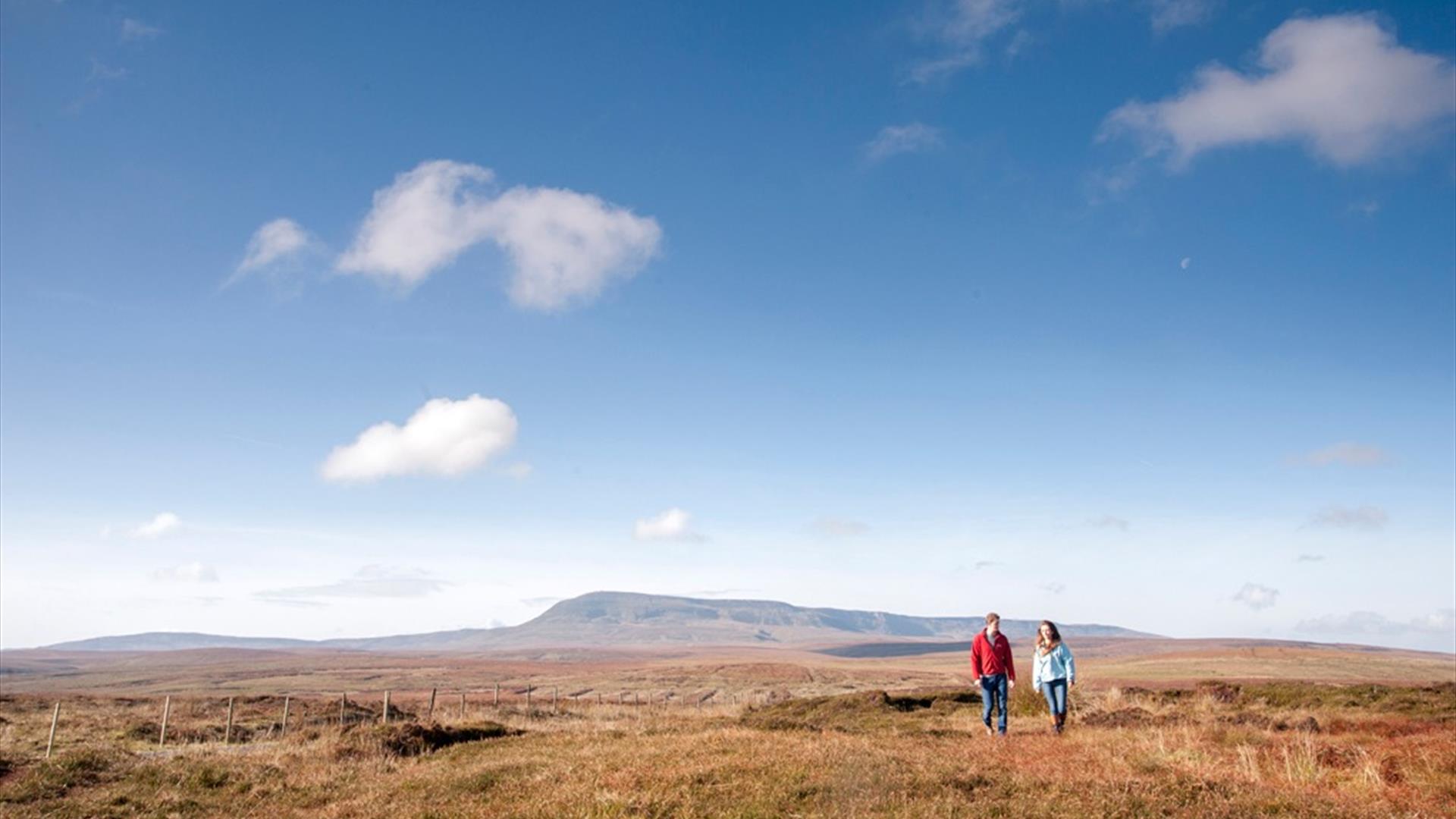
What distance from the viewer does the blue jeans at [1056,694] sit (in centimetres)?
1641

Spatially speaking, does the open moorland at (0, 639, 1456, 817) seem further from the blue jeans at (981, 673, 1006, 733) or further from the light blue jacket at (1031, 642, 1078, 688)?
the light blue jacket at (1031, 642, 1078, 688)

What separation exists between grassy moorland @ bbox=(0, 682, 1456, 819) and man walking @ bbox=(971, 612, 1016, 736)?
0.85 meters

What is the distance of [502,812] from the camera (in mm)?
10305

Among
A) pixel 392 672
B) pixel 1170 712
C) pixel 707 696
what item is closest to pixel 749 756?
pixel 1170 712

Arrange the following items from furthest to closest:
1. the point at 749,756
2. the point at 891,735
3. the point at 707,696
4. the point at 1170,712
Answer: the point at 707,696, the point at 1170,712, the point at 891,735, the point at 749,756

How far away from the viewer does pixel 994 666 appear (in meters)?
16.3

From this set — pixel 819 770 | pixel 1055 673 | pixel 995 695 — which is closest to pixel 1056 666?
pixel 1055 673

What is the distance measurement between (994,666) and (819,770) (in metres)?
6.08

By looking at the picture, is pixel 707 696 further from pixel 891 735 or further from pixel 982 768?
pixel 982 768

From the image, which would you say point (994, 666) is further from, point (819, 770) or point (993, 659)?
point (819, 770)

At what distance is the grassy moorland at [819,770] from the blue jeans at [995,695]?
2.18 feet

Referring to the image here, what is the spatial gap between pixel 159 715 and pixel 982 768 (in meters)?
48.3

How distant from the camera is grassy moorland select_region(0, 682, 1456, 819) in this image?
31.0ft

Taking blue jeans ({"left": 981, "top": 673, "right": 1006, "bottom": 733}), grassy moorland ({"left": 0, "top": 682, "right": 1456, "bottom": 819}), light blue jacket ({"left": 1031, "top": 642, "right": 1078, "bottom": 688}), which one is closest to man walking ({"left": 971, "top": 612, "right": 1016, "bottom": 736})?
blue jeans ({"left": 981, "top": 673, "right": 1006, "bottom": 733})
